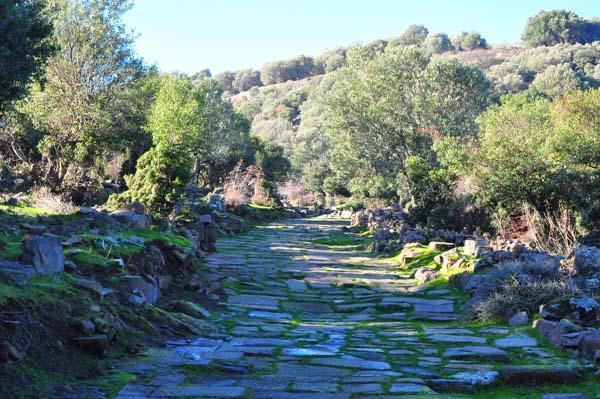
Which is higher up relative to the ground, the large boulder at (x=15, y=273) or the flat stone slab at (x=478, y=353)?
the large boulder at (x=15, y=273)

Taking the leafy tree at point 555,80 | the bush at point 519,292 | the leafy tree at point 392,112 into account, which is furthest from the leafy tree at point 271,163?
the bush at point 519,292

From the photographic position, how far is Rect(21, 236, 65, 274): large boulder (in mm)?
6105

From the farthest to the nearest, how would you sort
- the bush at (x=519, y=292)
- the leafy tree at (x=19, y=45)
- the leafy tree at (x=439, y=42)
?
the leafy tree at (x=439, y=42)
the leafy tree at (x=19, y=45)
the bush at (x=519, y=292)

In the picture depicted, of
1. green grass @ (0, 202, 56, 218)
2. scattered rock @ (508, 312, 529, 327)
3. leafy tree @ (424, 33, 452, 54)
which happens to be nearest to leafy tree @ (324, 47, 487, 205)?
green grass @ (0, 202, 56, 218)

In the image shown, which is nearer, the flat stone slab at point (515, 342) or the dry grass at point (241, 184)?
the flat stone slab at point (515, 342)

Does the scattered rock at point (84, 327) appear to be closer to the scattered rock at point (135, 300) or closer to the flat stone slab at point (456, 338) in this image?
the scattered rock at point (135, 300)

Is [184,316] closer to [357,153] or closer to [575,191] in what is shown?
[575,191]

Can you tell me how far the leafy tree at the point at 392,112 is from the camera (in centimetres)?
2638

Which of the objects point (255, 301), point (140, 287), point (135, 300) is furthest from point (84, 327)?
point (255, 301)

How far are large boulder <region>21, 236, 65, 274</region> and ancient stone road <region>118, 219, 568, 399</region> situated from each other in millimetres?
1417

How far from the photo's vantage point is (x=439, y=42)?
344 feet

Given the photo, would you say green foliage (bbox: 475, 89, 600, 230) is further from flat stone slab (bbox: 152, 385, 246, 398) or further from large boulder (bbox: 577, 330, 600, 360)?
flat stone slab (bbox: 152, 385, 246, 398)

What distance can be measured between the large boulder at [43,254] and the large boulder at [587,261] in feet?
22.6

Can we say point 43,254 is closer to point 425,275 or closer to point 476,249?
point 425,275
